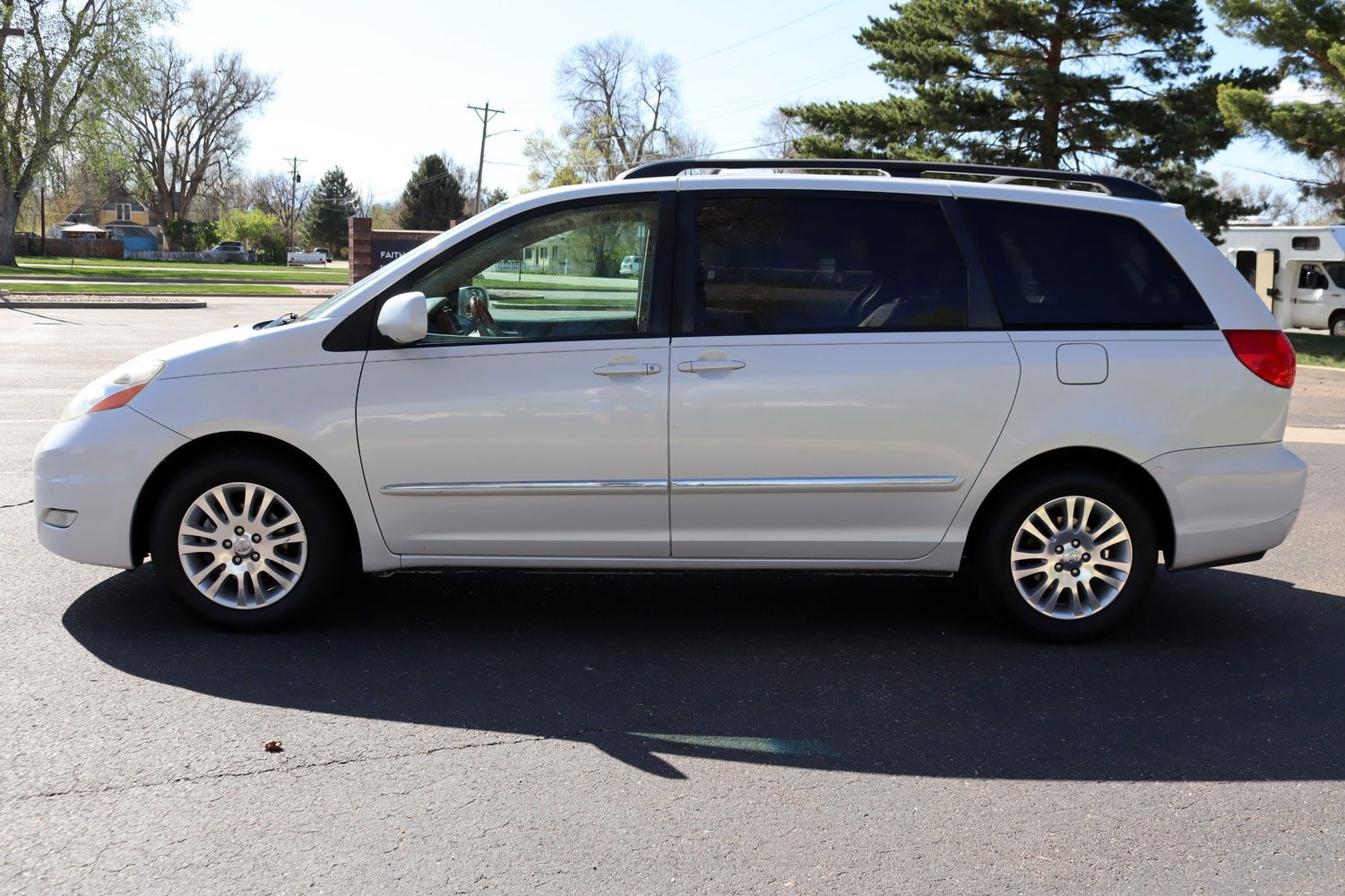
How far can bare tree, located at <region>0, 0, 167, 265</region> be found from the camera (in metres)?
48.2

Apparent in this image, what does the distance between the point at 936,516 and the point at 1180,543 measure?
994mm

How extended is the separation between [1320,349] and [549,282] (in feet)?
68.9

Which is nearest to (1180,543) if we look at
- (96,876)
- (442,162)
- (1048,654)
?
(1048,654)

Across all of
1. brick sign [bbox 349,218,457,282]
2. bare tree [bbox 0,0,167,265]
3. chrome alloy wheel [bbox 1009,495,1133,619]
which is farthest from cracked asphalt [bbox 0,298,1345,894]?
bare tree [bbox 0,0,167,265]

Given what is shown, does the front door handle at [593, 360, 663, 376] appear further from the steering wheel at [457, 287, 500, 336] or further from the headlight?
the headlight

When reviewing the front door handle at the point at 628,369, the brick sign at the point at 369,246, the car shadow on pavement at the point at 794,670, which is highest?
the brick sign at the point at 369,246

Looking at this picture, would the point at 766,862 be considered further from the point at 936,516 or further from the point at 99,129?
the point at 99,129

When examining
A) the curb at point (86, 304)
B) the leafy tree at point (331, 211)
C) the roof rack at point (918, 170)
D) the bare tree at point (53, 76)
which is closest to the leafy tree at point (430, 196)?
the leafy tree at point (331, 211)

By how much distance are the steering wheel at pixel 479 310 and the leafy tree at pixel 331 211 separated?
4289 inches

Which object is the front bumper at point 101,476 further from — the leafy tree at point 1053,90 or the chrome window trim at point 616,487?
the leafy tree at point 1053,90

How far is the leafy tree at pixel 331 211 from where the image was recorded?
111 m

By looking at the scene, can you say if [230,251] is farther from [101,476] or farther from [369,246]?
[101,476]

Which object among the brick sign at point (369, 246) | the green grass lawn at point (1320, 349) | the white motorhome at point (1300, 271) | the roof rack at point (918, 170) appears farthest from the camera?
the white motorhome at point (1300, 271)

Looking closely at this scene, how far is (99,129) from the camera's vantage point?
49781mm
